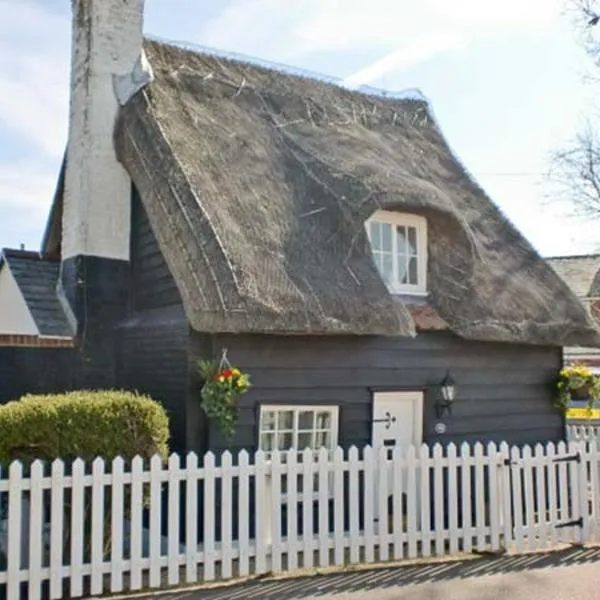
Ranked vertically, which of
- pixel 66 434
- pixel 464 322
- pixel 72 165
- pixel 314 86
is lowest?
pixel 66 434

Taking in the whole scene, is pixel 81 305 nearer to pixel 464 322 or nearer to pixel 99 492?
pixel 99 492

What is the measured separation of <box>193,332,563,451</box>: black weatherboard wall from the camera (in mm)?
9117

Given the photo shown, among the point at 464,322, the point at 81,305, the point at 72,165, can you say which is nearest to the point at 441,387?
the point at 464,322

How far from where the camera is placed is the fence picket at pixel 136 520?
684 cm

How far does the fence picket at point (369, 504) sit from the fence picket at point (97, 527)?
2.78m

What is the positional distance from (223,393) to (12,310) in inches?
193

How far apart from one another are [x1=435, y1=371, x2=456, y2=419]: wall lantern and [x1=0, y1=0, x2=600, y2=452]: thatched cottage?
0.14 feet

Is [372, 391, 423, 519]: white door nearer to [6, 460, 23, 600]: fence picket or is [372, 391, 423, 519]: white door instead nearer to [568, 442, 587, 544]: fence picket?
[568, 442, 587, 544]: fence picket

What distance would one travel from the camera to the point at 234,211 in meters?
9.52

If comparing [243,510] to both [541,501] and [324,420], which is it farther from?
[541,501]

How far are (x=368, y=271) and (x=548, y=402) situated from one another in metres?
4.34

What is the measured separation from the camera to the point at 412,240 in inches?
441

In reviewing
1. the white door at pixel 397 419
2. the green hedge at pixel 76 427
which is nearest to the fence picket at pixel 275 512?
the green hedge at pixel 76 427

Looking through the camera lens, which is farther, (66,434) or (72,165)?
(72,165)
